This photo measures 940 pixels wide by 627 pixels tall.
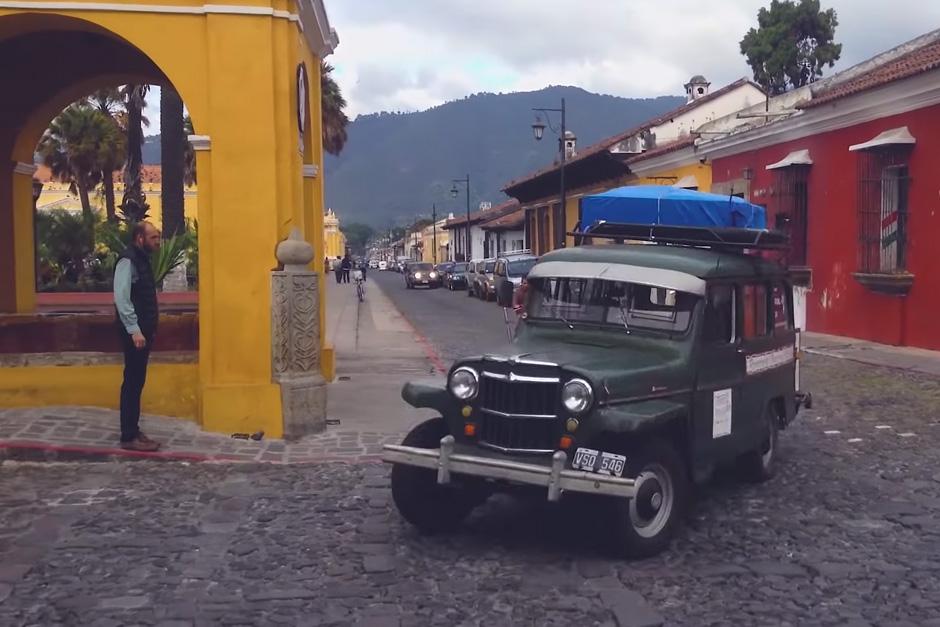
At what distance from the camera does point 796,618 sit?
15.6 ft

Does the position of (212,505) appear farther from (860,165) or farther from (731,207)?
(860,165)

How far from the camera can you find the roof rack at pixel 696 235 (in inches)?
277

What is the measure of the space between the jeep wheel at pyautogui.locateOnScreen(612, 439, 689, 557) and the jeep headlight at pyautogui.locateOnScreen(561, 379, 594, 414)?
40 centimetres

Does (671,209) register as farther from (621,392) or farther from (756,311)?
(621,392)

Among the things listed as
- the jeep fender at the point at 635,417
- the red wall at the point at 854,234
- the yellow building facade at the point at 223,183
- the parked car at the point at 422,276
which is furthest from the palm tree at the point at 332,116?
the jeep fender at the point at 635,417

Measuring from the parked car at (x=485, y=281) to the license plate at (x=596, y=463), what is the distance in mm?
28220

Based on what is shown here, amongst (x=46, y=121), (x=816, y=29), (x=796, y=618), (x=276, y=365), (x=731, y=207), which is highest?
(x=816, y=29)

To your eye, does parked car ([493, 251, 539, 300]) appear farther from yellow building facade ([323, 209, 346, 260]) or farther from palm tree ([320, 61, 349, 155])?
yellow building facade ([323, 209, 346, 260])

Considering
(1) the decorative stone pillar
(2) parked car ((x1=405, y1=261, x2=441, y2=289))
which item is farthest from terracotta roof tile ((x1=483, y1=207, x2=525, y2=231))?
(1) the decorative stone pillar

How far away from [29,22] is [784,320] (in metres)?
7.03

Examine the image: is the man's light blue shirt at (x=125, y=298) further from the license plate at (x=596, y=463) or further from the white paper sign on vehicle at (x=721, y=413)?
the white paper sign on vehicle at (x=721, y=413)

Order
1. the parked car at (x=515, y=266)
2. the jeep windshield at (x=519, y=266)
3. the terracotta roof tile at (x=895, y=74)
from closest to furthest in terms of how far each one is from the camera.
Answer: the terracotta roof tile at (x=895, y=74), the parked car at (x=515, y=266), the jeep windshield at (x=519, y=266)

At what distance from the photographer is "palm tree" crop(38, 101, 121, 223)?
35.3 m

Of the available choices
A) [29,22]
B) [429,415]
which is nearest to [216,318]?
[429,415]
